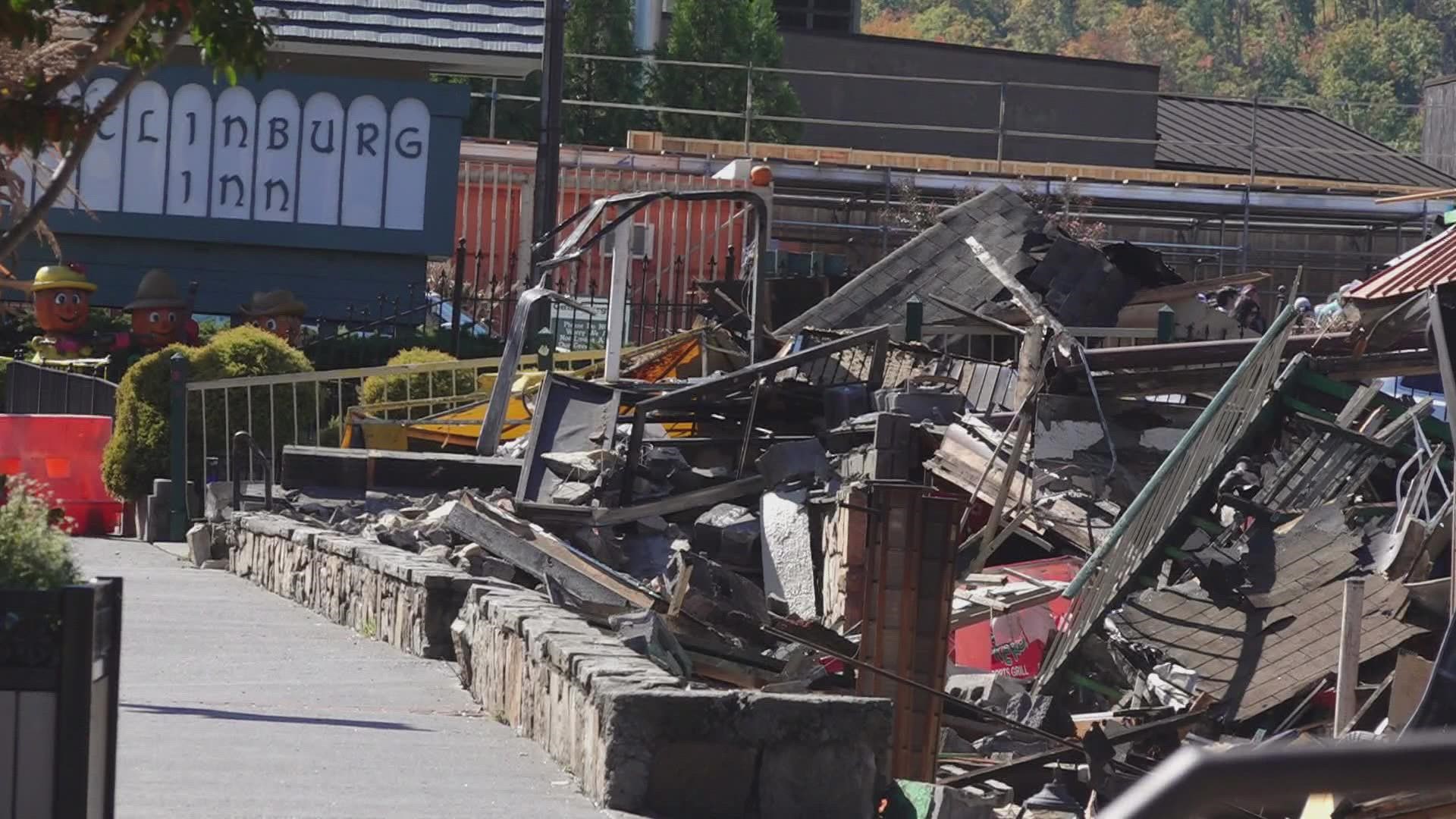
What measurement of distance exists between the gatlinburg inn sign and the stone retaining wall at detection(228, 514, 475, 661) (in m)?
7.73

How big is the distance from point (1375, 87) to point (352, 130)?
8532cm

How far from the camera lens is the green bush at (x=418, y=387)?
1797 cm

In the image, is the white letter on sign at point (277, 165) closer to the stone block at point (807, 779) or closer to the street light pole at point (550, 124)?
the street light pole at point (550, 124)

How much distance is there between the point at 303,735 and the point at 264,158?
51.5 feet

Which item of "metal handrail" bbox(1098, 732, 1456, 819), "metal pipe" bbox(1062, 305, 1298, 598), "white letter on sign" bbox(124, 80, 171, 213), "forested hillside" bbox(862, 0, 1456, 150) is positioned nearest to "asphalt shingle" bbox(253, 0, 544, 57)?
"white letter on sign" bbox(124, 80, 171, 213)

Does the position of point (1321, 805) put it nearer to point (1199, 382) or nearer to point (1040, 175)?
point (1199, 382)

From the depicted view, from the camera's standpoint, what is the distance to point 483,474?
48.3 ft

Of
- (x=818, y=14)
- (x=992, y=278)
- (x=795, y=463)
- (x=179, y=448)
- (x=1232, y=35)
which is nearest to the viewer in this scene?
(x=795, y=463)

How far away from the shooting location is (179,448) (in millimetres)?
16297

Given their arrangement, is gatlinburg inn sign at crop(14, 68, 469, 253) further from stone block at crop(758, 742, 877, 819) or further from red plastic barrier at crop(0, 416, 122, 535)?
stone block at crop(758, 742, 877, 819)

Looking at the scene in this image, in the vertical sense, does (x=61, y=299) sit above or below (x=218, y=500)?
above

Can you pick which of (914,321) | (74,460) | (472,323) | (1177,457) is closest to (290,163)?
(472,323)

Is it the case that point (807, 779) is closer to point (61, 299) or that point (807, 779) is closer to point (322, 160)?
point (61, 299)

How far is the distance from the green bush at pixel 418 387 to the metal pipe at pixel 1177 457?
22.5ft
